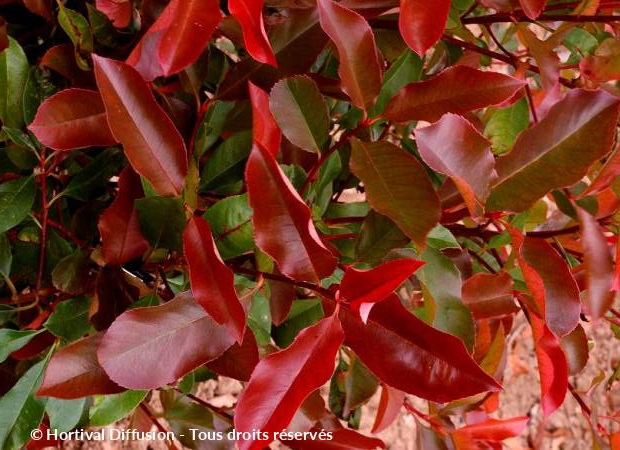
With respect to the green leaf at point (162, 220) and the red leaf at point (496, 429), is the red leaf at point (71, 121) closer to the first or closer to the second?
the green leaf at point (162, 220)

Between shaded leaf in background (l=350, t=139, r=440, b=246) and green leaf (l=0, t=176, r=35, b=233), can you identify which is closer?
shaded leaf in background (l=350, t=139, r=440, b=246)

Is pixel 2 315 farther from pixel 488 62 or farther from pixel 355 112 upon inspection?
pixel 488 62

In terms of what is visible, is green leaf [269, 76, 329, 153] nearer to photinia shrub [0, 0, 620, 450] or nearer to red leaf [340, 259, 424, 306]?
photinia shrub [0, 0, 620, 450]

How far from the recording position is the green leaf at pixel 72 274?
2.08 ft

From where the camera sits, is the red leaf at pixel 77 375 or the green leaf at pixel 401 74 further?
the green leaf at pixel 401 74

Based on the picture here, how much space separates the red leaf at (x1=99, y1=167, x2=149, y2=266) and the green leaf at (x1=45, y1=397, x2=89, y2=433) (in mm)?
176

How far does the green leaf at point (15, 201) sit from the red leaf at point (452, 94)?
344 millimetres

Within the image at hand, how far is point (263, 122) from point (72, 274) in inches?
9.8

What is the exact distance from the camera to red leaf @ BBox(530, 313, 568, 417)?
1.83ft

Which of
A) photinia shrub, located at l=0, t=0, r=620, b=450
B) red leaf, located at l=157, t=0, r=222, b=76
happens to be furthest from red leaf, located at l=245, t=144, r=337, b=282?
red leaf, located at l=157, t=0, r=222, b=76

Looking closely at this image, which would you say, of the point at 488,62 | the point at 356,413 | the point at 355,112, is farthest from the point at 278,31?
the point at 356,413

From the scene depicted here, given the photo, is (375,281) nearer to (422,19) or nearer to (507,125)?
(422,19)

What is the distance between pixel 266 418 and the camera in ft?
1.47

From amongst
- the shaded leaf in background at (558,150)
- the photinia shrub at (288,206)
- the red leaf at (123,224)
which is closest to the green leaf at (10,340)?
the photinia shrub at (288,206)
